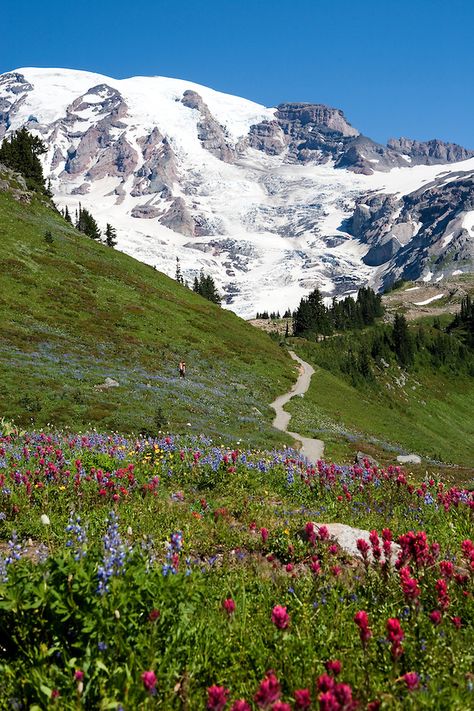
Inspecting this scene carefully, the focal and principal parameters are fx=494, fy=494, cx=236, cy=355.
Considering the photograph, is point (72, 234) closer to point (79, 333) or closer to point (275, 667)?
point (79, 333)

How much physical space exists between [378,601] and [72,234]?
3581 inches

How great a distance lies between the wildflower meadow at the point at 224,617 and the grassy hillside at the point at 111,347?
21516mm

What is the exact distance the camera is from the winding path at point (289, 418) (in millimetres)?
34544

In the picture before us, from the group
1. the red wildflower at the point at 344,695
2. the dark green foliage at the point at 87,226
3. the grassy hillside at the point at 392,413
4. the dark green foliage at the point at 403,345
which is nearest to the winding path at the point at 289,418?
the grassy hillside at the point at 392,413

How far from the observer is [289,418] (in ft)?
151

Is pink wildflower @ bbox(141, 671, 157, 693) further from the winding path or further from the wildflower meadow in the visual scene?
the winding path

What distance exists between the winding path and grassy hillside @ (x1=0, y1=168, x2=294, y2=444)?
1.10 meters

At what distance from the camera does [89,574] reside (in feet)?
15.5

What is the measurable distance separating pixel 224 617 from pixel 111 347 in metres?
46.3

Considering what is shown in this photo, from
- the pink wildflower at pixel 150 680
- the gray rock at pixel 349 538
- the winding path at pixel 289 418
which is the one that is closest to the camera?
the pink wildflower at pixel 150 680

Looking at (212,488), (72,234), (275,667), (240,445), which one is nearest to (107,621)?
(275,667)

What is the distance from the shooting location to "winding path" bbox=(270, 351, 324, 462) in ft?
113

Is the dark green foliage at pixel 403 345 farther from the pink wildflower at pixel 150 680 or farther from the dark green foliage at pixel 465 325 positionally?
the pink wildflower at pixel 150 680

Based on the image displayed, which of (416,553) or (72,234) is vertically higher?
(72,234)
